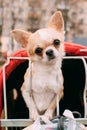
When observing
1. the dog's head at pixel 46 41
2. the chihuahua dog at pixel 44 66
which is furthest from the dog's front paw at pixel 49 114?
the dog's head at pixel 46 41

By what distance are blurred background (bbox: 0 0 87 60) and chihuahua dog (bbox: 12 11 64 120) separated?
2358 centimetres

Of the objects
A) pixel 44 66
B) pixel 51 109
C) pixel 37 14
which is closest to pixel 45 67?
pixel 44 66

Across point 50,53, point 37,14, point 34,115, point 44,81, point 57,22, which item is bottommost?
point 34,115

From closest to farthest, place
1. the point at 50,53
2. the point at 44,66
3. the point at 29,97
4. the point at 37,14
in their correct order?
1. the point at 50,53
2. the point at 44,66
3. the point at 29,97
4. the point at 37,14

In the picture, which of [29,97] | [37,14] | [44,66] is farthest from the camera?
[37,14]

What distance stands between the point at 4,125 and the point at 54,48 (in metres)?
0.47

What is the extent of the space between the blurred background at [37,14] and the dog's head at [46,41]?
932 inches

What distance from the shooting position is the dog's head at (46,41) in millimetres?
2678

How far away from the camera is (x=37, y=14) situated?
30844mm

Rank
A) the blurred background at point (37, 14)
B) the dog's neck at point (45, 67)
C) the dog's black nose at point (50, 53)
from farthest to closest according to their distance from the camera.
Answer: the blurred background at point (37, 14) → the dog's neck at point (45, 67) → the dog's black nose at point (50, 53)

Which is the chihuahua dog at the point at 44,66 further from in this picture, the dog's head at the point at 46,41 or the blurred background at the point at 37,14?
the blurred background at the point at 37,14

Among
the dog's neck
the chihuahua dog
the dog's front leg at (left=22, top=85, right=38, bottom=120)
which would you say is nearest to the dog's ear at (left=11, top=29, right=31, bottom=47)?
the chihuahua dog

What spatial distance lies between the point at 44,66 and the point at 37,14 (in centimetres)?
2821

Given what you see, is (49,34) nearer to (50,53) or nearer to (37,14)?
(50,53)
